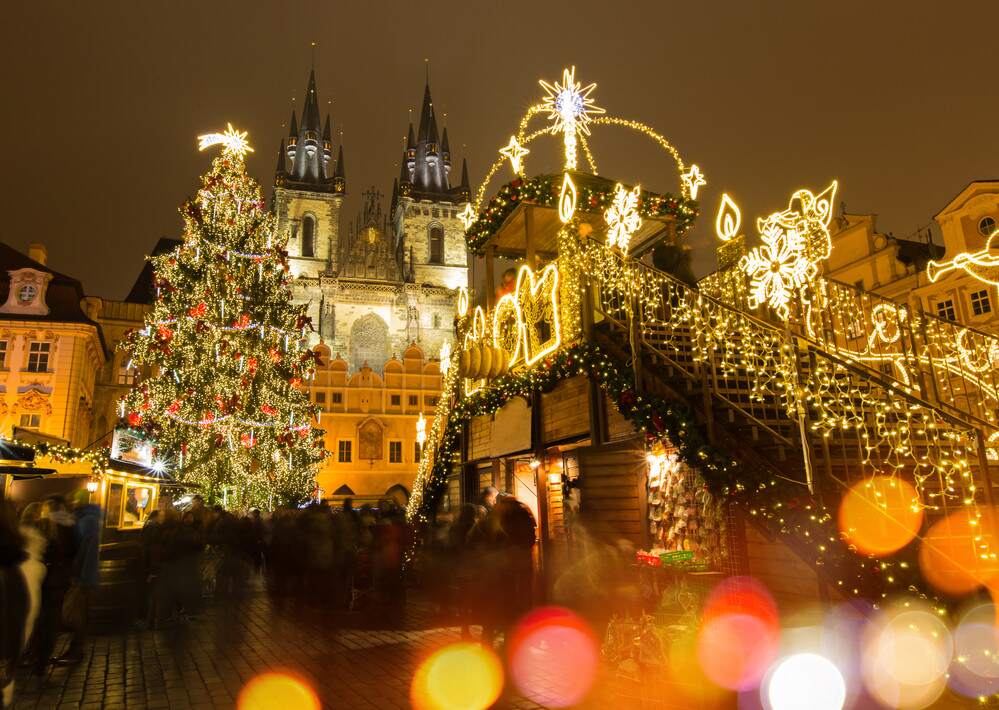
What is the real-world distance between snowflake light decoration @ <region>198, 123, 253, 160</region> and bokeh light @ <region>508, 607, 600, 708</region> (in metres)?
21.2

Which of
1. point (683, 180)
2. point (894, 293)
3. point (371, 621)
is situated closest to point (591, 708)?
point (371, 621)

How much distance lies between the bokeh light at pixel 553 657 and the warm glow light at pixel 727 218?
5.73m

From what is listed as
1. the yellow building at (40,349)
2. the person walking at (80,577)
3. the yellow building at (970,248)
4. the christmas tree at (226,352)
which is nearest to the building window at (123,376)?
the yellow building at (40,349)

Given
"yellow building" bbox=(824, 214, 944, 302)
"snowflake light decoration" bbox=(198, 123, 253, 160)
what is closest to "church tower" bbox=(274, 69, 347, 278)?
"snowflake light decoration" bbox=(198, 123, 253, 160)

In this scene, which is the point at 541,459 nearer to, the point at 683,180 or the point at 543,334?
the point at 543,334

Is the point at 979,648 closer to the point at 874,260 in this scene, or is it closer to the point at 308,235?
the point at 874,260

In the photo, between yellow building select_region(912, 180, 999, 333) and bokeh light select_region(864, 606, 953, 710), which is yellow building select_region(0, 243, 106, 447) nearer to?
bokeh light select_region(864, 606, 953, 710)

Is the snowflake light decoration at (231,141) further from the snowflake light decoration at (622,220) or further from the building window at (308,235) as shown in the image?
the building window at (308,235)

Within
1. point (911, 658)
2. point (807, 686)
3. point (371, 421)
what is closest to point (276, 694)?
point (807, 686)

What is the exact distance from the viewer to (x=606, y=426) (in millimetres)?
9375

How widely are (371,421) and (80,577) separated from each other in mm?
37932

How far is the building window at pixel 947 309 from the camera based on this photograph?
22.3 metres

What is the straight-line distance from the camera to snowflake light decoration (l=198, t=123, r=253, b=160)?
22969mm

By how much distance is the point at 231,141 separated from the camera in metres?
24.0
